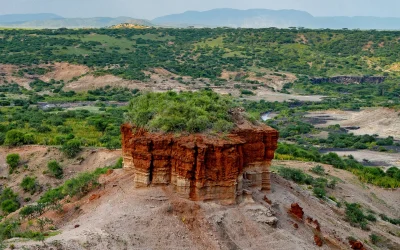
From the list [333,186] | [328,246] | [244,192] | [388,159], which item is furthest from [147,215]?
[388,159]

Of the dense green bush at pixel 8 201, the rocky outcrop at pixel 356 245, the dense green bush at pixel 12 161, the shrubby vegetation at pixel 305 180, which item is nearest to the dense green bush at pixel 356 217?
the shrubby vegetation at pixel 305 180

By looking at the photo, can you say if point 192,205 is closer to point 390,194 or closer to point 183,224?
point 183,224

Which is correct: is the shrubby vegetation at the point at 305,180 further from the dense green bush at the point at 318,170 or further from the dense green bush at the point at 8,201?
the dense green bush at the point at 8,201

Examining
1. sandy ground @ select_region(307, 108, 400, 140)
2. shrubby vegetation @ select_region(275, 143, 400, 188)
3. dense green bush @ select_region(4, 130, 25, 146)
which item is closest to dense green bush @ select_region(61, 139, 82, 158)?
dense green bush @ select_region(4, 130, 25, 146)

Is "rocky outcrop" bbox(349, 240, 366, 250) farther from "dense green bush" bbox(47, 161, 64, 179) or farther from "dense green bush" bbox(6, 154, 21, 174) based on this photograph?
"dense green bush" bbox(6, 154, 21, 174)

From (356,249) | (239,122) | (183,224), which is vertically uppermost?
(239,122)
